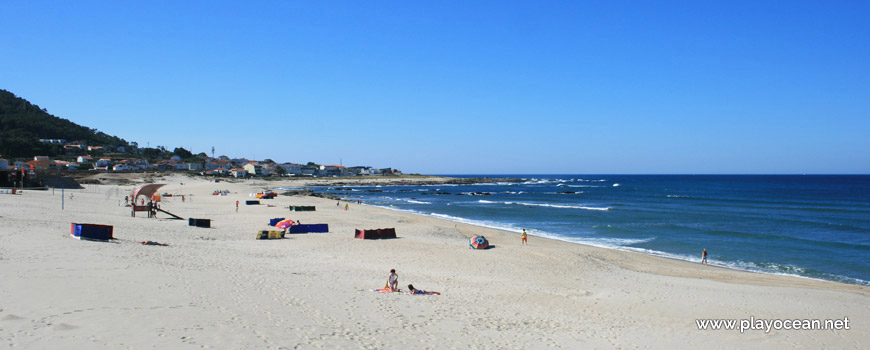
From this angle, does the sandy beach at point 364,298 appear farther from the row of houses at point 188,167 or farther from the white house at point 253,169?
the white house at point 253,169

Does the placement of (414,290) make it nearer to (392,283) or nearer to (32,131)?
(392,283)

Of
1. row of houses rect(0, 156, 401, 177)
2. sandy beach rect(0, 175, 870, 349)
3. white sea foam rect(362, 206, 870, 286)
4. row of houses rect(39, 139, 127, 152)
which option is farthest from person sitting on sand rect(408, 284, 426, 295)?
row of houses rect(39, 139, 127, 152)

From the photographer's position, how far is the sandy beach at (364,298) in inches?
323

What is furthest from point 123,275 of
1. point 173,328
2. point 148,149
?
point 148,149

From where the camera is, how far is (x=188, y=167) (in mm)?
129750

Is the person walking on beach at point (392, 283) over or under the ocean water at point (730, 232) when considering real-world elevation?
over

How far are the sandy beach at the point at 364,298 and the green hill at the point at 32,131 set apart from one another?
92.8m

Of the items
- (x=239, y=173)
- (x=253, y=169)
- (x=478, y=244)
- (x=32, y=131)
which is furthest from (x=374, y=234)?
(x=32, y=131)

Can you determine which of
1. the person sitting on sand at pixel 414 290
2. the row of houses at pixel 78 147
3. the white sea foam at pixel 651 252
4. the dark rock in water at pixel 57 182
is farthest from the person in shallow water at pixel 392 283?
the row of houses at pixel 78 147

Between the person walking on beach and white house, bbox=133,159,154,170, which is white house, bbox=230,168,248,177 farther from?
the person walking on beach

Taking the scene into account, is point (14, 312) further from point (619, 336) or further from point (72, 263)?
point (619, 336)

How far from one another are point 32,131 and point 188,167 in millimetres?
35224

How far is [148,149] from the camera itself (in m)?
151

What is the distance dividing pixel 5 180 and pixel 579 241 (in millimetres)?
53472
